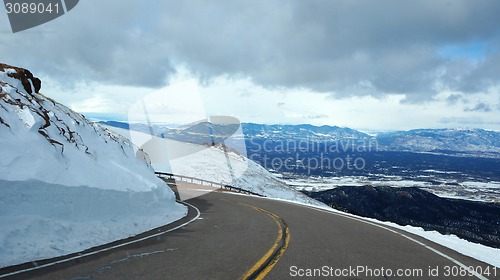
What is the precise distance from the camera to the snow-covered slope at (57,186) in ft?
25.8

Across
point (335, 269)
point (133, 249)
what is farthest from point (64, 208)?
point (335, 269)

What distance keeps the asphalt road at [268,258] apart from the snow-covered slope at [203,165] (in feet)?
147

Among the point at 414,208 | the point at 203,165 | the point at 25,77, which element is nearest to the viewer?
the point at 25,77

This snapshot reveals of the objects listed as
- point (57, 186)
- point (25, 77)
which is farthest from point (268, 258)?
point (25, 77)

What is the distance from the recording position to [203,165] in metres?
62.5

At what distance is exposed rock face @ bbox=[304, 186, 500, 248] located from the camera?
395ft

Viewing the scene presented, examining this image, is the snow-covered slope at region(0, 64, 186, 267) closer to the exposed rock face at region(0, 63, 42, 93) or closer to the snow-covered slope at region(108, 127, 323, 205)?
the exposed rock face at region(0, 63, 42, 93)

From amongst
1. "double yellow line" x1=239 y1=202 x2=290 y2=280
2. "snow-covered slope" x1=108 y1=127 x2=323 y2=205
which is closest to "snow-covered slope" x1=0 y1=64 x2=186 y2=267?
"double yellow line" x1=239 y1=202 x2=290 y2=280

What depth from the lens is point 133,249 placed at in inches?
310

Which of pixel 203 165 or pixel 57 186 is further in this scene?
pixel 203 165

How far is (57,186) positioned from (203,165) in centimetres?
5321

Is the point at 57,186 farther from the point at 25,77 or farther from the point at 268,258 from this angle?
the point at 25,77

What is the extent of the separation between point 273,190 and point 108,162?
2205 inches

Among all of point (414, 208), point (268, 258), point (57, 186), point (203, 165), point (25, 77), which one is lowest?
point (414, 208)
